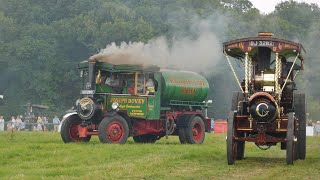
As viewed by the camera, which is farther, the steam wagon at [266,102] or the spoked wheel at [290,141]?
Answer: the steam wagon at [266,102]

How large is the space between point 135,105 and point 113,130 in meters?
1.61

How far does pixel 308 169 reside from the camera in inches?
678

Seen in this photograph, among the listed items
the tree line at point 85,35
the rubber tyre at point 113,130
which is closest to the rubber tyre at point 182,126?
the rubber tyre at point 113,130

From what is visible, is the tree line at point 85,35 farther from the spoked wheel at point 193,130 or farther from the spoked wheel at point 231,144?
the spoked wheel at point 231,144

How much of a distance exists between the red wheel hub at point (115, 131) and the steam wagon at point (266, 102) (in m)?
6.06

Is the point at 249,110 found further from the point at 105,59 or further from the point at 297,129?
the point at 105,59

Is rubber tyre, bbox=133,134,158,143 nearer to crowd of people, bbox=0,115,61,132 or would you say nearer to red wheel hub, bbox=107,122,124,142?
red wheel hub, bbox=107,122,124,142

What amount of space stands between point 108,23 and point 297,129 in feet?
159

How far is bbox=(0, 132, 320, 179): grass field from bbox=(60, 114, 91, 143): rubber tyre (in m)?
2.70

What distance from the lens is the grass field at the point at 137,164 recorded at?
15.5 meters

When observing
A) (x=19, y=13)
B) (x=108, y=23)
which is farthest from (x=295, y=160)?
(x=19, y=13)

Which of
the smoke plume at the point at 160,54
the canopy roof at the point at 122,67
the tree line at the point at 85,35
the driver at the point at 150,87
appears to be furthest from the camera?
the tree line at the point at 85,35

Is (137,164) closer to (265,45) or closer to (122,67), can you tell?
(265,45)

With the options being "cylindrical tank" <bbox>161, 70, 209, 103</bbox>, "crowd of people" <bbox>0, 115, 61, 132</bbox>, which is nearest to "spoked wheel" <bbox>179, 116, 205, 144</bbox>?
Answer: "cylindrical tank" <bbox>161, 70, 209, 103</bbox>
